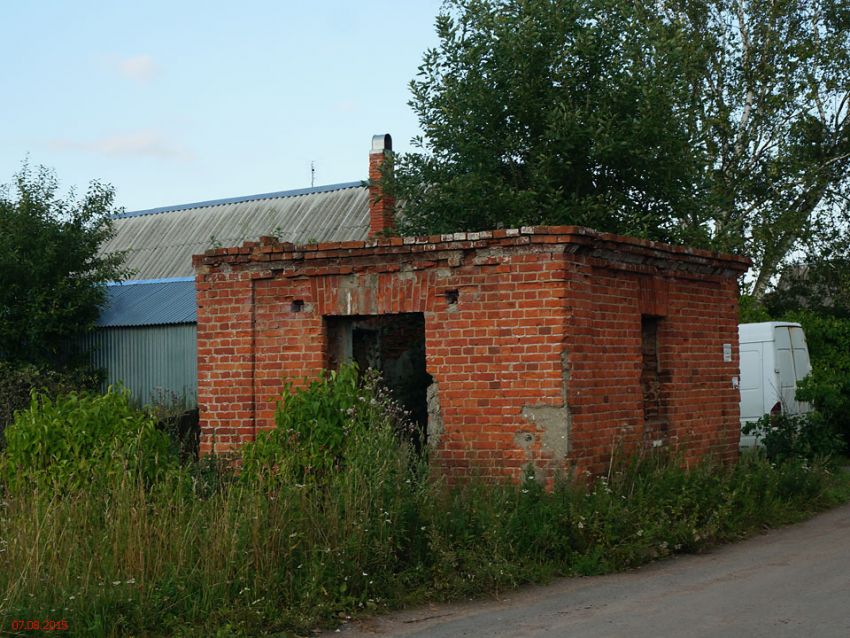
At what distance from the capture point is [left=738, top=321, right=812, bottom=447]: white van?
15789 millimetres

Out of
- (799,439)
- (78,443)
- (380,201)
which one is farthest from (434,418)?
(380,201)

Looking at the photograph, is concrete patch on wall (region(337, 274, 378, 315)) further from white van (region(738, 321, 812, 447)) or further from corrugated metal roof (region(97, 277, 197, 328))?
white van (region(738, 321, 812, 447))

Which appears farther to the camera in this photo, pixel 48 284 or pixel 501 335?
pixel 48 284

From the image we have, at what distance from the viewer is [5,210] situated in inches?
696

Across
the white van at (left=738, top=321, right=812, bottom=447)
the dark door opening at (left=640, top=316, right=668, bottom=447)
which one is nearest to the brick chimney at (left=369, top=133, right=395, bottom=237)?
the white van at (left=738, top=321, right=812, bottom=447)

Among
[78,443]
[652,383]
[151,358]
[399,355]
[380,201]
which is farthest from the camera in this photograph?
[380,201]

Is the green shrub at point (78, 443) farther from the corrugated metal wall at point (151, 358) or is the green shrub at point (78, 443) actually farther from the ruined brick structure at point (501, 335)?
the corrugated metal wall at point (151, 358)

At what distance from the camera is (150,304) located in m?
18.3

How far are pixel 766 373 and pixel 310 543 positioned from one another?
10.6 m

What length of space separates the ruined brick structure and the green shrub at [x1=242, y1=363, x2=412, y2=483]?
1.12 metres

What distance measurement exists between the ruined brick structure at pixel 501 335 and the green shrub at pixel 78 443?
4.21 ft

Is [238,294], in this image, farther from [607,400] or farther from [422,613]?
[422,613]

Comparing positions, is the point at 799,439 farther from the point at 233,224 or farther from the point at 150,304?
the point at 233,224

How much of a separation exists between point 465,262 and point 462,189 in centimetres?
659
